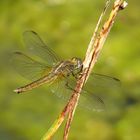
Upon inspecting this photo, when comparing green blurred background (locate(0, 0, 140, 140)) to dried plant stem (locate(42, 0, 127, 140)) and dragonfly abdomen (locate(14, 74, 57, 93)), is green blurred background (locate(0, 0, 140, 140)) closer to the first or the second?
dragonfly abdomen (locate(14, 74, 57, 93))

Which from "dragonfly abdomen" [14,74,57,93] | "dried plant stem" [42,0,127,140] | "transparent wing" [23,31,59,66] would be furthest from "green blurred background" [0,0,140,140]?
"dried plant stem" [42,0,127,140]

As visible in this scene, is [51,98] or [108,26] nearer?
[108,26]

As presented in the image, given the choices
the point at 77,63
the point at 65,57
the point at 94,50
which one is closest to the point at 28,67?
the point at 77,63

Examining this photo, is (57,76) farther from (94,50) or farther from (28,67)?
(94,50)

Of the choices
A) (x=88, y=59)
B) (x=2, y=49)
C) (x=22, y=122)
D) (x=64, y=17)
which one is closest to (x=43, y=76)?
(x=88, y=59)

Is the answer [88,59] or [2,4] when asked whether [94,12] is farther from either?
[88,59]

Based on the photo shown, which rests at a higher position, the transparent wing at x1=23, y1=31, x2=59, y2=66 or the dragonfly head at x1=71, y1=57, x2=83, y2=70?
the transparent wing at x1=23, y1=31, x2=59, y2=66
